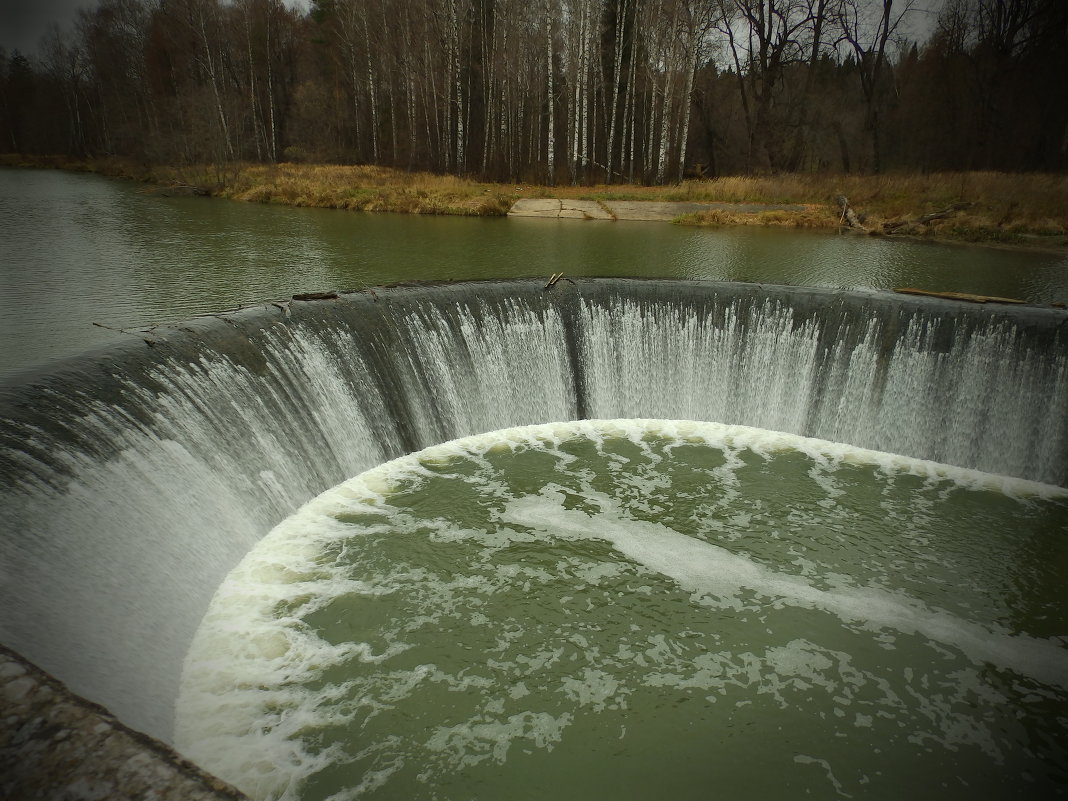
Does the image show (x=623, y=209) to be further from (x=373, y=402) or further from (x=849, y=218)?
(x=373, y=402)

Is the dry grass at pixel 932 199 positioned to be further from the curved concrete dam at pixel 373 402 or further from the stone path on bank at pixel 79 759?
the stone path on bank at pixel 79 759

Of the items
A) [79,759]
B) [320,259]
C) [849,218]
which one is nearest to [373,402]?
[79,759]

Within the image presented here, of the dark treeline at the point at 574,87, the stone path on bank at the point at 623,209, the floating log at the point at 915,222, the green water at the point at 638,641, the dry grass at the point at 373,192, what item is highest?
the dark treeline at the point at 574,87

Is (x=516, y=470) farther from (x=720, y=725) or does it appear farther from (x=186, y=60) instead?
(x=186, y=60)

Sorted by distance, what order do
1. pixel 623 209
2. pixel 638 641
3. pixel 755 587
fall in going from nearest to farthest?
pixel 638 641 → pixel 755 587 → pixel 623 209

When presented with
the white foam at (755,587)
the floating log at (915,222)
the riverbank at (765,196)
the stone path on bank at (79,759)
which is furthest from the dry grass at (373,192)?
the stone path on bank at (79,759)

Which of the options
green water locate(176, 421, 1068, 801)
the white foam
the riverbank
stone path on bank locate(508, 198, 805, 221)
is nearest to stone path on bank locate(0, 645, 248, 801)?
green water locate(176, 421, 1068, 801)
